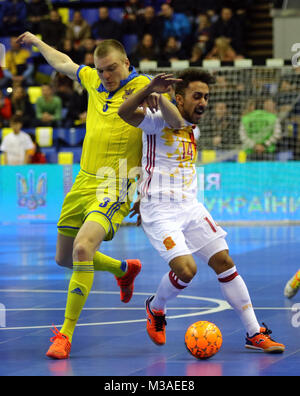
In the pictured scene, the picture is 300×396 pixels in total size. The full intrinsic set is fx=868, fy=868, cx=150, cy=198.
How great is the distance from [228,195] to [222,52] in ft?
16.7

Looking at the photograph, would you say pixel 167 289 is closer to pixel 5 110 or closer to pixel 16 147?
pixel 16 147

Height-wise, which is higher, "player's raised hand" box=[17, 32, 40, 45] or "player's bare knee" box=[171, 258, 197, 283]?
"player's raised hand" box=[17, 32, 40, 45]

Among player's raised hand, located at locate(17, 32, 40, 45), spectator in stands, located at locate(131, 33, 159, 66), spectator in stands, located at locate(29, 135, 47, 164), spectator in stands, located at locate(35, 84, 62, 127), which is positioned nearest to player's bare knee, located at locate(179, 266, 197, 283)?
player's raised hand, located at locate(17, 32, 40, 45)

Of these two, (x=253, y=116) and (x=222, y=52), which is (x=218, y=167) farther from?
(x=222, y=52)

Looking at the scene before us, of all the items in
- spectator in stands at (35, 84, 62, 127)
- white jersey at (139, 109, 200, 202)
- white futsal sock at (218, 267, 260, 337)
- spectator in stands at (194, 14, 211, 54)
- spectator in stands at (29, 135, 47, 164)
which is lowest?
white futsal sock at (218, 267, 260, 337)

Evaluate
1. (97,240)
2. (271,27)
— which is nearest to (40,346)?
(97,240)

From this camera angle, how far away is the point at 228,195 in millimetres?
15727

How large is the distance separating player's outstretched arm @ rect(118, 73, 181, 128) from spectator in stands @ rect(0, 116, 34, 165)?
1119 centimetres

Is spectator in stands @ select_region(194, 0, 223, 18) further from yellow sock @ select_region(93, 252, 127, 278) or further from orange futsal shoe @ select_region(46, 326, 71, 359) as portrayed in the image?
orange futsal shoe @ select_region(46, 326, 71, 359)

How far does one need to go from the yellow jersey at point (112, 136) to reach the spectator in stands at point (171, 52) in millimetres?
13060

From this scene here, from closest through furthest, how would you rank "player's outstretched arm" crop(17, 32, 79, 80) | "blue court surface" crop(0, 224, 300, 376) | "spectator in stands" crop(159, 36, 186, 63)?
"blue court surface" crop(0, 224, 300, 376) → "player's outstretched arm" crop(17, 32, 79, 80) → "spectator in stands" crop(159, 36, 186, 63)

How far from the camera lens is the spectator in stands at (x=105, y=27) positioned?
2095 centimetres

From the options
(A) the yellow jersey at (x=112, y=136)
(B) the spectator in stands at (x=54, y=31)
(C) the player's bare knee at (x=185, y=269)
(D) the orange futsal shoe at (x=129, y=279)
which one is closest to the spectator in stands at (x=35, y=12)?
(B) the spectator in stands at (x=54, y=31)

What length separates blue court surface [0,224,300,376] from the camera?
5602mm
